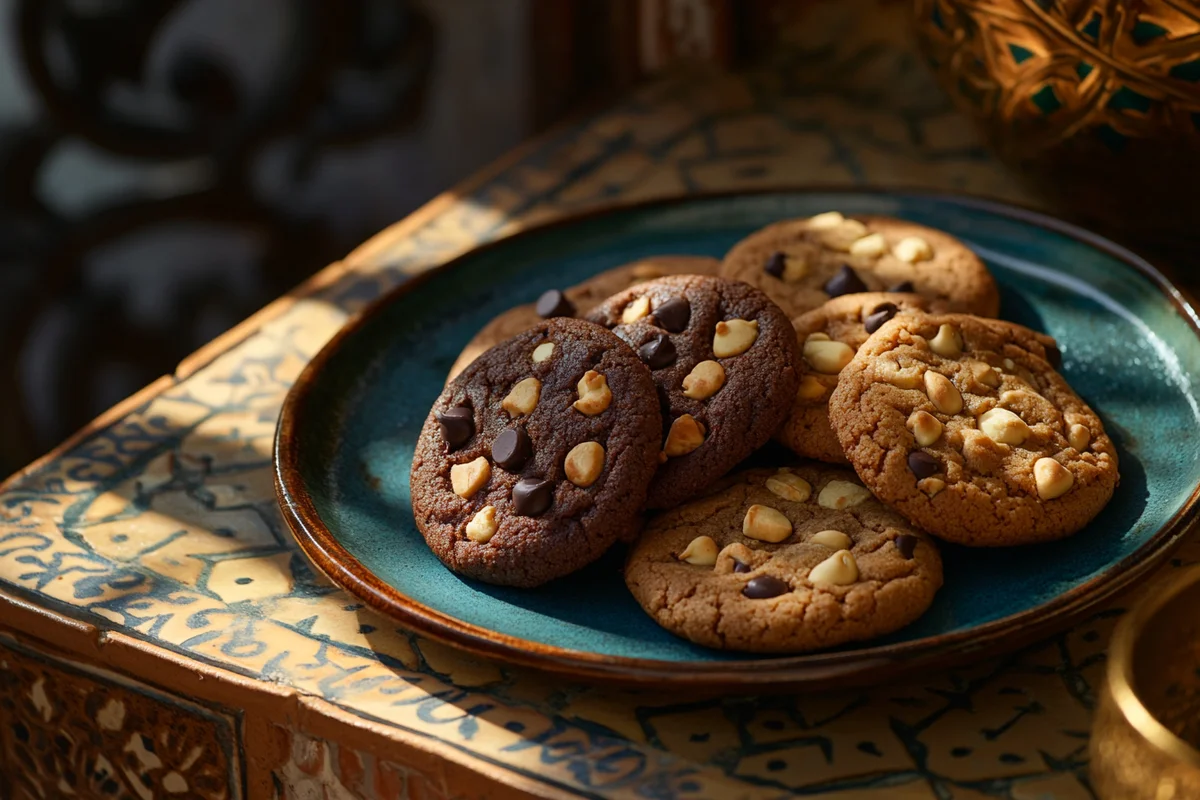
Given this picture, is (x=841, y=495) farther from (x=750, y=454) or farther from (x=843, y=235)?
(x=843, y=235)

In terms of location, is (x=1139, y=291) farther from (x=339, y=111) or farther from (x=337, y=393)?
(x=339, y=111)

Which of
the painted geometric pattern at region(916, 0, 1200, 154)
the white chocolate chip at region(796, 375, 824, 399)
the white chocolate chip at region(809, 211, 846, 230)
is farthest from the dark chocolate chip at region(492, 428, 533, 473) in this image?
the painted geometric pattern at region(916, 0, 1200, 154)

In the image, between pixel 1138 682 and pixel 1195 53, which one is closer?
pixel 1138 682

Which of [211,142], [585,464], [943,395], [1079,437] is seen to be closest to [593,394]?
[585,464]

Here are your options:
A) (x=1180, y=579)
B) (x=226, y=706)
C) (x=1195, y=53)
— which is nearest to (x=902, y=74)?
(x=1195, y=53)

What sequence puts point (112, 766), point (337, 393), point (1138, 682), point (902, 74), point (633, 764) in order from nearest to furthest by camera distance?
1. point (1138, 682)
2. point (633, 764)
3. point (112, 766)
4. point (337, 393)
5. point (902, 74)

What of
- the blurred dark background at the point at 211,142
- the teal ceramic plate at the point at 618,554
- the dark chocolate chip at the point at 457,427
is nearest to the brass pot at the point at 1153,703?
the teal ceramic plate at the point at 618,554

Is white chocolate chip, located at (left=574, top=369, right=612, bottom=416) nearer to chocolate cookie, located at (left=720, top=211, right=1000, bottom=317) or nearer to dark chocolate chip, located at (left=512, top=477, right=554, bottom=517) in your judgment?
dark chocolate chip, located at (left=512, top=477, right=554, bottom=517)
